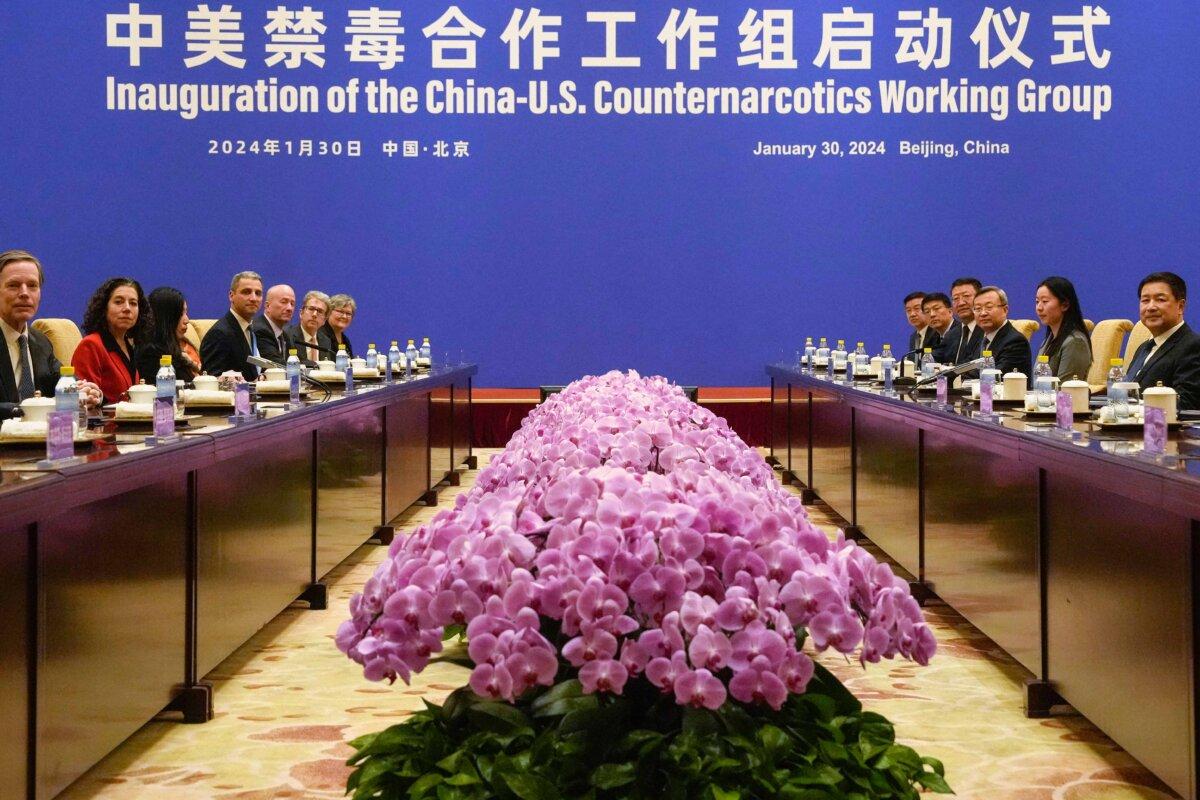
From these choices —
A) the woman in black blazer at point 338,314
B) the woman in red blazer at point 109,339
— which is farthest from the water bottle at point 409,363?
the woman in red blazer at point 109,339

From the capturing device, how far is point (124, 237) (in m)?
8.79

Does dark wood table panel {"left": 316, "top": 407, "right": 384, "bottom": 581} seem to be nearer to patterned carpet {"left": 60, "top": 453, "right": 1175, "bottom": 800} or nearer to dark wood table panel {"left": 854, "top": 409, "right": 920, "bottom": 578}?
patterned carpet {"left": 60, "top": 453, "right": 1175, "bottom": 800}

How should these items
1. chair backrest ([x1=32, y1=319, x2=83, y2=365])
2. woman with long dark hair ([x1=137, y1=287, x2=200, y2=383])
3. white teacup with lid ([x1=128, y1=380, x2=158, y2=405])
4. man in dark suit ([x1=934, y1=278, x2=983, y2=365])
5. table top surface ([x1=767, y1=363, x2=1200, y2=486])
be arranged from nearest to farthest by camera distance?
table top surface ([x1=767, y1=363, x2=1200, y2=486]), white teacup with lid ([x1=128, y1=380, x2=158, y2=405]), woman with long dark hair ([x1=137, y1=287, x2=200, y2=383]), chair backrest ([x1=32, y1=319, x2=83, y2=365]), man in dark suit ([x1=934, y1=278, x2=983, y2=365])

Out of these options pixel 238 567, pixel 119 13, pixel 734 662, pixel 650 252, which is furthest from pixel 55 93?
pixel 734 662

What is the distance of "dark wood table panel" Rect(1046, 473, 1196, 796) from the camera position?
2.25 m

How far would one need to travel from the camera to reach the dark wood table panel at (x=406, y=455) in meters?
5.62

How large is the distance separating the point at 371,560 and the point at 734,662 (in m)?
4.39

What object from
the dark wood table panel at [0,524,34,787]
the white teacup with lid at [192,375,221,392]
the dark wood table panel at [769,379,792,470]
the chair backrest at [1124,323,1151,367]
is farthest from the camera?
the dark wood table panel at [769,379,792,470]

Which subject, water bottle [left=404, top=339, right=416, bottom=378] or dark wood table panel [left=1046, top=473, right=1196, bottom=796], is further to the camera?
water bottle [left=404, top=339, right=416, bottom=378]

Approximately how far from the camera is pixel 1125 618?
251cm

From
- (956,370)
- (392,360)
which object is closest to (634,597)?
(956,370)

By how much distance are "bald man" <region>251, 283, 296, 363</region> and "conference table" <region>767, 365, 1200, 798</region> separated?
9.69ft

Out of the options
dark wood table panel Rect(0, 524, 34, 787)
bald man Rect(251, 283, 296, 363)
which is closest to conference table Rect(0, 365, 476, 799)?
dark wood table panel Rect(0, 524, 34, 787)

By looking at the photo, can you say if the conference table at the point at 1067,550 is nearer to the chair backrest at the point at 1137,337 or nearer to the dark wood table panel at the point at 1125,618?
the dark wood table panel at the point at 1125,618
